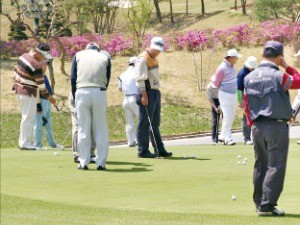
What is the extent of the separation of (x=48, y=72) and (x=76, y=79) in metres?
24.4

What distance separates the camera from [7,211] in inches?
428

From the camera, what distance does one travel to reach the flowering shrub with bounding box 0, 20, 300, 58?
4169 centimetres

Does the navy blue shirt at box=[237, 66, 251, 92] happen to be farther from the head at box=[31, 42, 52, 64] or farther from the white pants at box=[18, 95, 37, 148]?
the white pants at box=[18, 95, 37, 148]

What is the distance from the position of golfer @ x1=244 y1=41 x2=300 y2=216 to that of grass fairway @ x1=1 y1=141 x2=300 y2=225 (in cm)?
31

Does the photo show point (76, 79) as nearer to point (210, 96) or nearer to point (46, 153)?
point (46, 153)

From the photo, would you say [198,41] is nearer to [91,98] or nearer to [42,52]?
[42,52]

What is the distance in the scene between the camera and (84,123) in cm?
1409

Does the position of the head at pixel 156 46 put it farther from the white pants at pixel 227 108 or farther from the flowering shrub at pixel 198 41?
the flowering shrub at pixel 198 41

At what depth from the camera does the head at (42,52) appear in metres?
17.2

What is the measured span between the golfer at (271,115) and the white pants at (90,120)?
4625 mm

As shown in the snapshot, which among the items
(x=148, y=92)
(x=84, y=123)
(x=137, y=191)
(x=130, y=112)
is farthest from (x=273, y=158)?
(x=130, y=112)

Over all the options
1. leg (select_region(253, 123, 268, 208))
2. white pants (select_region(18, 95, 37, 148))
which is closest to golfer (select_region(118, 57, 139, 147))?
white pants (select_region(18, 95, 37, 148))

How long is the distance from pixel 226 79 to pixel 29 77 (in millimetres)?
4174

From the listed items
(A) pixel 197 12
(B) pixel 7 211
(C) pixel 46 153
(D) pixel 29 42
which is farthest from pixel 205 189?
(A) pixel 197 12
